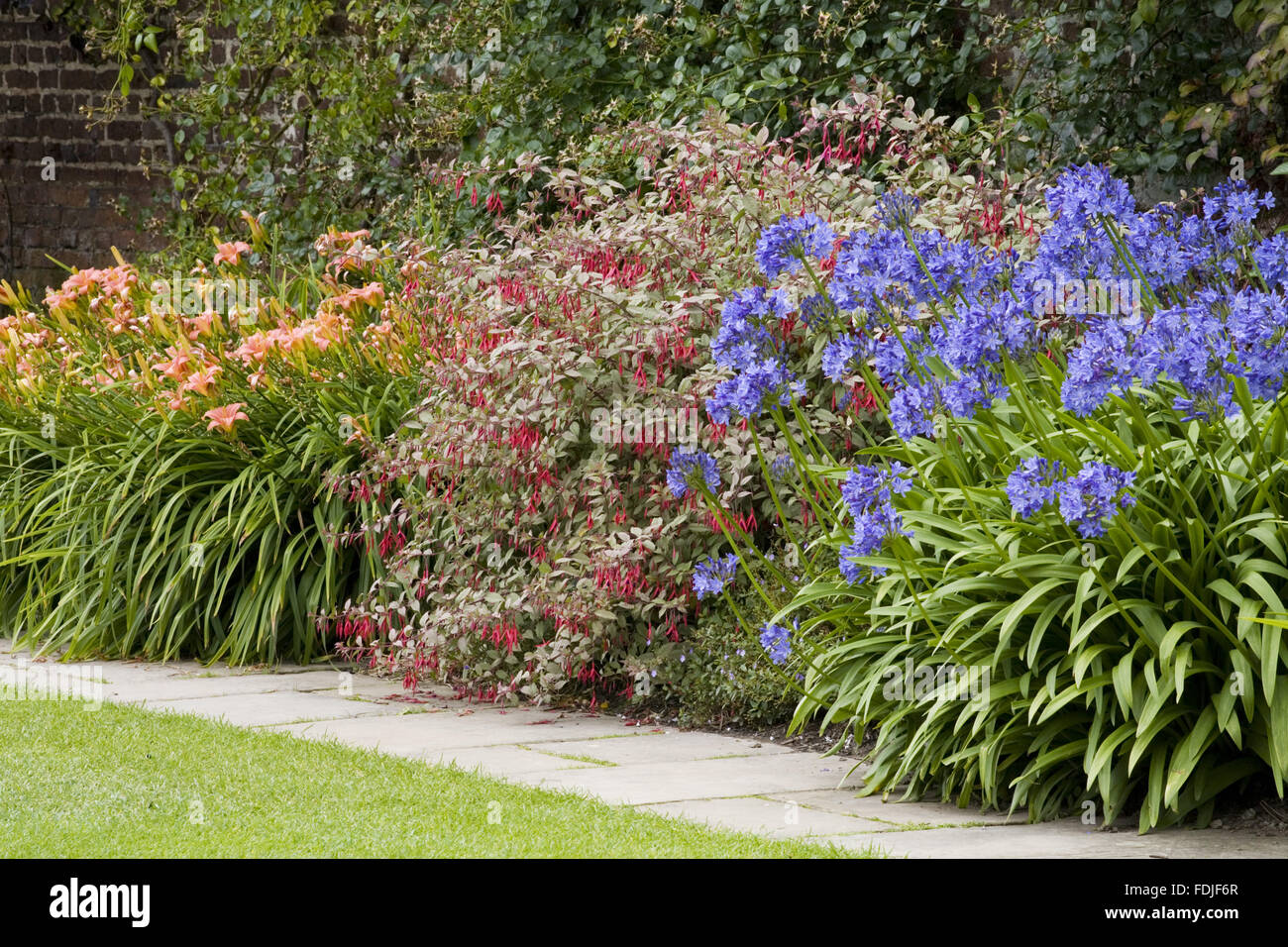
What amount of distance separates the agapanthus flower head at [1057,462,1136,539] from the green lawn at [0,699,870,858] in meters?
0.89

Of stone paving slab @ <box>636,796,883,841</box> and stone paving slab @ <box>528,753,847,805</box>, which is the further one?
stone paving slab @ <box>528,753,847,805</box>

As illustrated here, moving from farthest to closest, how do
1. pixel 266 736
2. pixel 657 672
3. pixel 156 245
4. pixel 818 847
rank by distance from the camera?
pixel 156 245 → pixel 657 672 → pixel 266 736 → pixel 818 847

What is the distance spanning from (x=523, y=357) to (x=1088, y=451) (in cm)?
223

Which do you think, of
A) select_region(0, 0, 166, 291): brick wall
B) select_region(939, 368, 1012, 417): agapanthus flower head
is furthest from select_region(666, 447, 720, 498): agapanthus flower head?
select_region(0, 0, 166, 291): brick wall

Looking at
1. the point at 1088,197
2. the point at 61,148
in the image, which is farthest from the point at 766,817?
the point at 61,148

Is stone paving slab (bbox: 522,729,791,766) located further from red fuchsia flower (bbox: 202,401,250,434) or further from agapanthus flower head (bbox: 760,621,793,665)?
red fuchsia flower (bbox: 202,401,250,434)

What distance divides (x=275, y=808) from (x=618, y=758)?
115 cm

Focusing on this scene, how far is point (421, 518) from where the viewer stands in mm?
6047

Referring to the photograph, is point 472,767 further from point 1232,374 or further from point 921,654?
point 1232,374

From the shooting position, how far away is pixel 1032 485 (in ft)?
11.5

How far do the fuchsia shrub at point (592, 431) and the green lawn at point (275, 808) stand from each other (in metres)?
1.07

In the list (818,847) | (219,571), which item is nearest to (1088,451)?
(818,847)

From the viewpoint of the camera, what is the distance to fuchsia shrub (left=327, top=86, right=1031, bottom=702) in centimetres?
528

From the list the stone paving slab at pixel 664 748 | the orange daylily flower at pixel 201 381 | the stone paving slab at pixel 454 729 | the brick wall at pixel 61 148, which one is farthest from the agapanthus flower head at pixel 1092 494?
the brick wall at pixel 61 148
